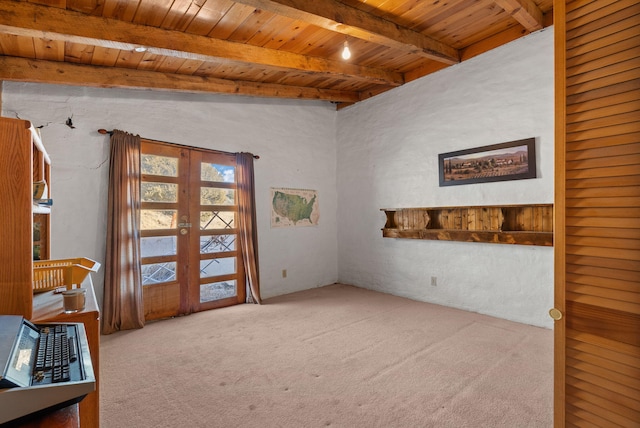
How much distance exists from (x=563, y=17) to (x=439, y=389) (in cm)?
222

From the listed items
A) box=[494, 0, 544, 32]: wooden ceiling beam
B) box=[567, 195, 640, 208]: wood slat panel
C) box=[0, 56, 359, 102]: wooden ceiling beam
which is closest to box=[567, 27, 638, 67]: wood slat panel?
box=[567, 195, 640, 208]: wood slat panel

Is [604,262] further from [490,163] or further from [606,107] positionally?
[490,163]

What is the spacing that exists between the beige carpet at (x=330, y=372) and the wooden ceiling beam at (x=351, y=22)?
8.93 ft

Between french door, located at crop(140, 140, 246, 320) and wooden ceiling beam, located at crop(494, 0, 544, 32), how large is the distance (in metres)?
3.44

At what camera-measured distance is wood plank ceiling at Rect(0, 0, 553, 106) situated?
2506 mm

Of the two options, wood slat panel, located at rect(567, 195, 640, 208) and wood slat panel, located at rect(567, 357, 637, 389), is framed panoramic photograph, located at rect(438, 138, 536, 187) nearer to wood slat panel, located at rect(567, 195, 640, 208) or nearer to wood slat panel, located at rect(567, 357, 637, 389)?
wood slat panel, located at rect(567, 195, 640, 208)

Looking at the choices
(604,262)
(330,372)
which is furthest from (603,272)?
(330,372)

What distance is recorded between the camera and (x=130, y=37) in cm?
268

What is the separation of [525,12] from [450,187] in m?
1.91

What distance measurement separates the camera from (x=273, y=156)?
5.00 metres

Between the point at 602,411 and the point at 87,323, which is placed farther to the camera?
the point at 87,323

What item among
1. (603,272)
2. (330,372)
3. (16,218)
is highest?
(16,218)

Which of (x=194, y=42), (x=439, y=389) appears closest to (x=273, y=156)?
(x=194, y=42)

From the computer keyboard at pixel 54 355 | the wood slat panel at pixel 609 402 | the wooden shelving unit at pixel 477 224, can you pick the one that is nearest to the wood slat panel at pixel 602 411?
the wood slat panel at pixel 609 402
